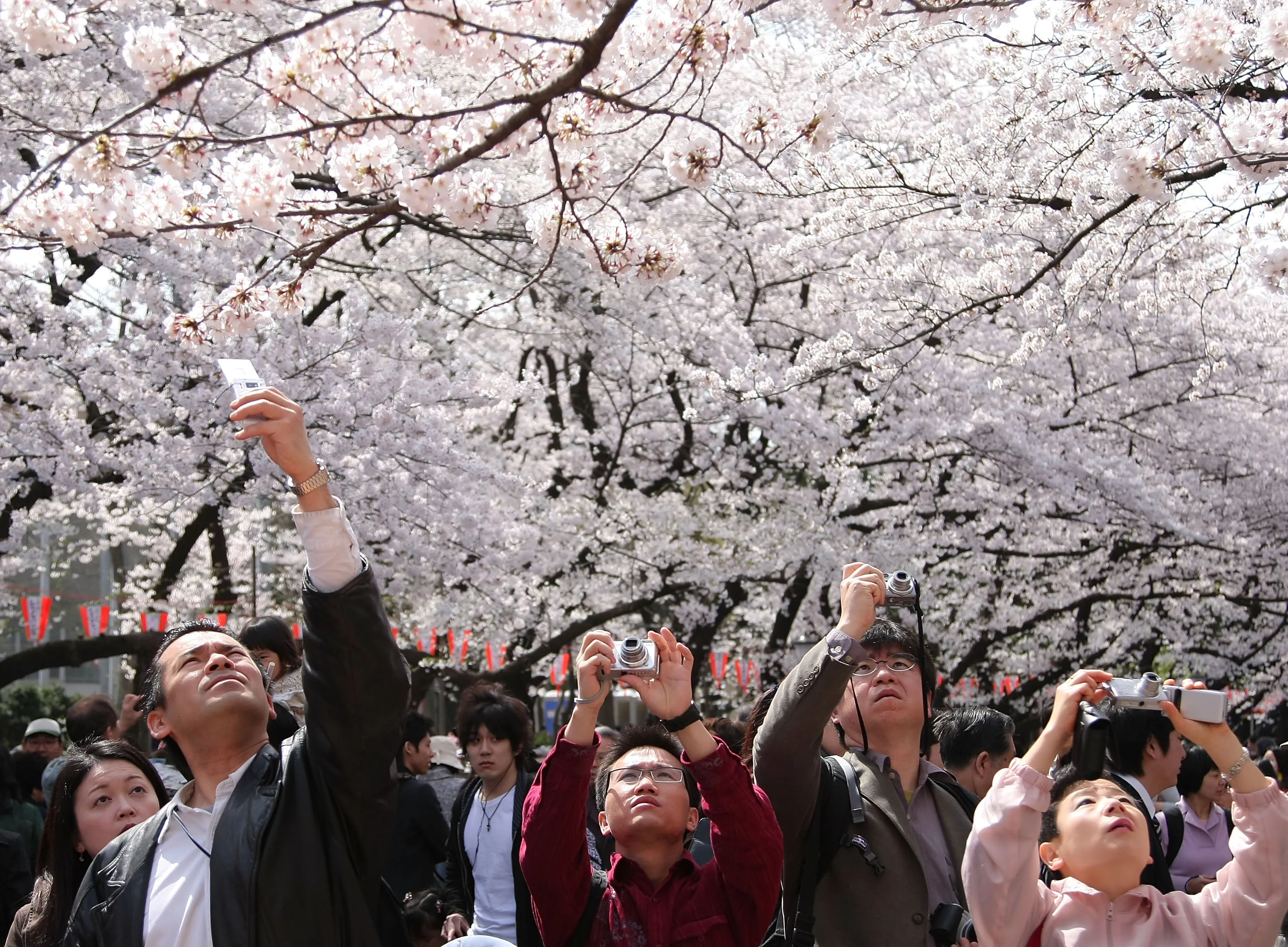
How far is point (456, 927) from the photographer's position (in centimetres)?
434

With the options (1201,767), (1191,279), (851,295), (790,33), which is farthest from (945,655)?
(1201,767)

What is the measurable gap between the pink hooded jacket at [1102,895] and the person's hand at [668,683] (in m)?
0.66

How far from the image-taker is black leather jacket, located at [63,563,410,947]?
7.35 ft

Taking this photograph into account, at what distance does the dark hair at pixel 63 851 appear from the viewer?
321cm

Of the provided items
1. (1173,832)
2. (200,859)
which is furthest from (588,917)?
(1173,832)

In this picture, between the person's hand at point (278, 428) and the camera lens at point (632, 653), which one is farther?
the camera lens at point (632, 653)

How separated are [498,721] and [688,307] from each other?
758cm

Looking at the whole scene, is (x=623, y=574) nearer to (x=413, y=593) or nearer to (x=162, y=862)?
(x=413, y=593)

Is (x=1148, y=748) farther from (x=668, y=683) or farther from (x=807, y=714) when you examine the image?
(x=668, y=683)

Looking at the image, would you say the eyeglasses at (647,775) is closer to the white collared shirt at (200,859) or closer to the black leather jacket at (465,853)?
the white collared shirt at (200,859)

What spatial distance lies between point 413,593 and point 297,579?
20.4ft

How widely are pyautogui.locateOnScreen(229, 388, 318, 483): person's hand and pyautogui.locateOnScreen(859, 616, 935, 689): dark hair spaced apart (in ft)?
5.06

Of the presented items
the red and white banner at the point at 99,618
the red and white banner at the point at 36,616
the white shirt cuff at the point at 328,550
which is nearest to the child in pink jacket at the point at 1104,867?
the white shirt cuff at the point at 328,550

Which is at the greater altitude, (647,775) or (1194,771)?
(647,775)
